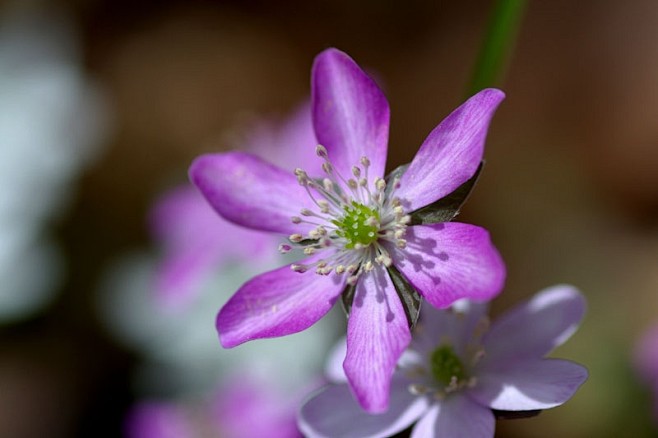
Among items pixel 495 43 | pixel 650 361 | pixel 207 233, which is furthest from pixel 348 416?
pixel 650 361

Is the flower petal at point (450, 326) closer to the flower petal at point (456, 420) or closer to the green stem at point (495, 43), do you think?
the flower petal at point (456, 420)

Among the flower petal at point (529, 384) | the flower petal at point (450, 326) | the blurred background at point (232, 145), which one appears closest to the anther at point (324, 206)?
the flower petal at point (450, 326)

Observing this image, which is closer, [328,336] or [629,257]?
[328,336]

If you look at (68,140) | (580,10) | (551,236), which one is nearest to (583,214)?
(551,236)

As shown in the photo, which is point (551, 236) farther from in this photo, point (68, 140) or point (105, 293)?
point (68, 140)

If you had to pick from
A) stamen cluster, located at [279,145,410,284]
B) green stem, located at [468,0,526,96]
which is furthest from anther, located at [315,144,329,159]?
green stem, located at [468,0,526,96]

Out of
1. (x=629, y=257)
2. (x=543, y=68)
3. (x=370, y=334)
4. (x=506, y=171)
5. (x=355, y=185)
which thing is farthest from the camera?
(x=543, y=68)
